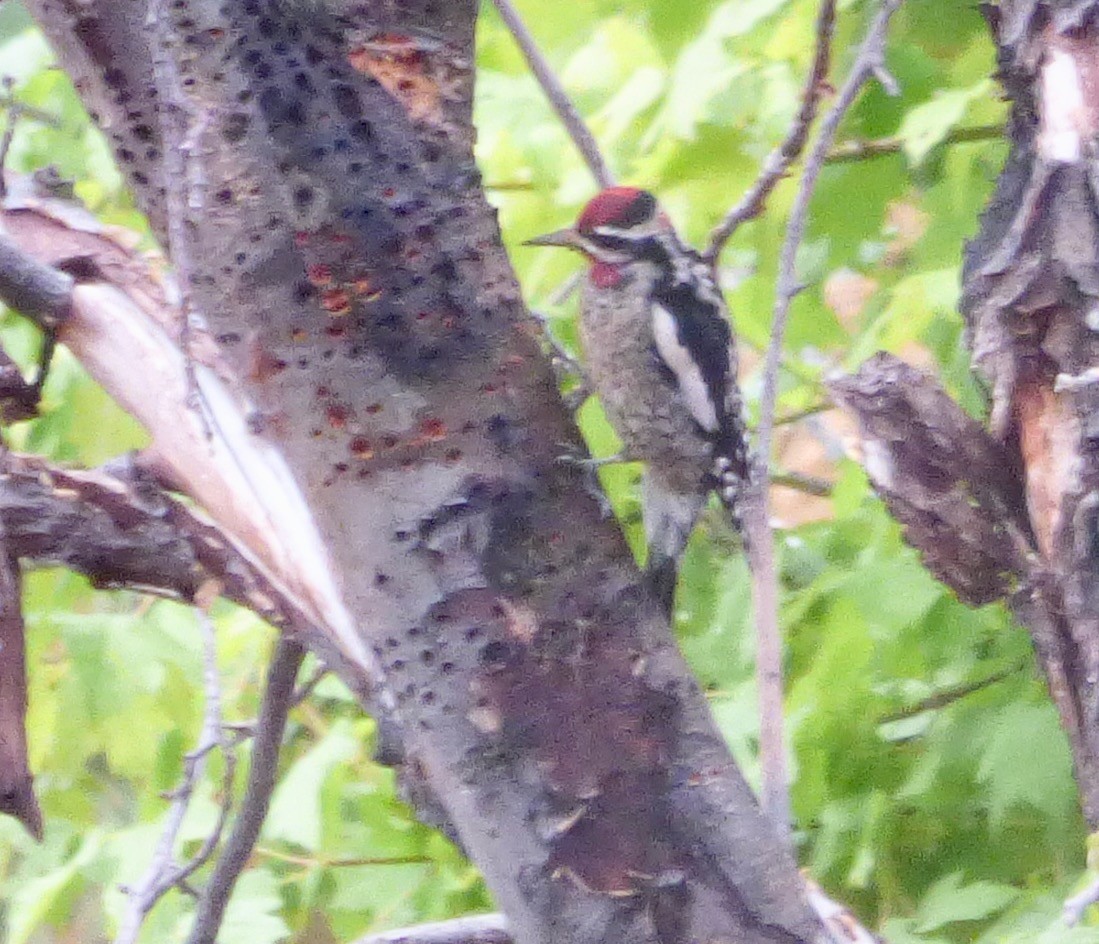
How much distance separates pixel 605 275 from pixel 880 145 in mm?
359

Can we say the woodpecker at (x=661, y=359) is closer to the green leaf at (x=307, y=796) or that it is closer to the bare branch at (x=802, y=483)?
the bare branch at (x=802, y=483)

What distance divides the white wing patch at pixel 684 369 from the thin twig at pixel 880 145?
0.28 metres

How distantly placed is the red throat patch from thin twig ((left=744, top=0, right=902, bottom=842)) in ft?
2.00

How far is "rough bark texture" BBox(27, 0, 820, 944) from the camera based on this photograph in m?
0.89

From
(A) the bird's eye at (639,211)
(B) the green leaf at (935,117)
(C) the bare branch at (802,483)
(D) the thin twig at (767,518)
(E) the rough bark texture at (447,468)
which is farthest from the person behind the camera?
(C) the bare branch at (802,483)

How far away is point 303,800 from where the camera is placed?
161cm

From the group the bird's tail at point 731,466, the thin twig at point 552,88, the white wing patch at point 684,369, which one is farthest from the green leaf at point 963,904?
the thin twig at point 552,88

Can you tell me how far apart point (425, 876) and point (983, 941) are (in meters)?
0.61

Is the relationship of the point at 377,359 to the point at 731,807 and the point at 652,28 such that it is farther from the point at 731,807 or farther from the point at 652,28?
the point at 652,28

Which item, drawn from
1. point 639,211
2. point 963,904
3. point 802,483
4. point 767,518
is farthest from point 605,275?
point 963,904

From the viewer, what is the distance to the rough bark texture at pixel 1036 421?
1.12 m

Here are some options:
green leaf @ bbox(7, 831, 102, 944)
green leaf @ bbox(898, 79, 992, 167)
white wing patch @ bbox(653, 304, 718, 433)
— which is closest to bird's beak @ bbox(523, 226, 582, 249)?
white wing patch @ bbox(653, 304, 718, 433)

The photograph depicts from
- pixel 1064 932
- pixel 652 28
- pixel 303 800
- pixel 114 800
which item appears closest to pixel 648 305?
pixel 652 28

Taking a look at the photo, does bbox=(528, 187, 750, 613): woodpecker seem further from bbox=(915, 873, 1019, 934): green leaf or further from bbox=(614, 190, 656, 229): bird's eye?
bbox=(915, 873, 1019, 934): green leaf
